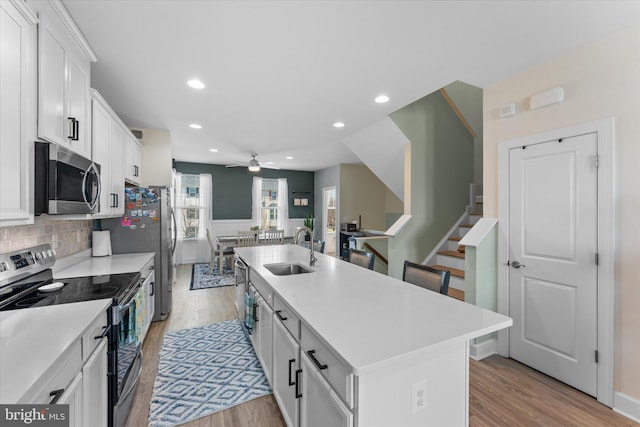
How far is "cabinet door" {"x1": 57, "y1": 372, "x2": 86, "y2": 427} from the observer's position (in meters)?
1.07

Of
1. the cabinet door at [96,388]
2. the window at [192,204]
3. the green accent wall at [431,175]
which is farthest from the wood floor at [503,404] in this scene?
the window at [192,204]

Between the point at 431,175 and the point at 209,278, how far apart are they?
448cm

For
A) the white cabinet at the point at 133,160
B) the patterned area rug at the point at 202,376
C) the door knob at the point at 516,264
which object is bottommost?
the patterned area rug at the point at 202,376

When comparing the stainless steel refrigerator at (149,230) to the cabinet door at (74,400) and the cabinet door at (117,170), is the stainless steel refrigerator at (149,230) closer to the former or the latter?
Result: the cabinet door at (117,170)

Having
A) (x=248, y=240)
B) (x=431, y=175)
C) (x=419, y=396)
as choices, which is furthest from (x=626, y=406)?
(x=248, y=240)

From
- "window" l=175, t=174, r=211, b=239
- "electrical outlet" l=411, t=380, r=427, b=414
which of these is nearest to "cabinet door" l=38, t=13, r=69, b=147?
"electrical outlet" l=411, t=380, r=427, b=414

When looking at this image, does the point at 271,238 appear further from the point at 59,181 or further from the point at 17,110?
the point at 17,110

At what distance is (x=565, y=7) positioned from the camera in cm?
163

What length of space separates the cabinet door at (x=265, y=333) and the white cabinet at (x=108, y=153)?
163 centimetres

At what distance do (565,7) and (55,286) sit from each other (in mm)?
3596

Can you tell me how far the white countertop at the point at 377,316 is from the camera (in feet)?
3.27

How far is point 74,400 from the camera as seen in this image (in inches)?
45.1

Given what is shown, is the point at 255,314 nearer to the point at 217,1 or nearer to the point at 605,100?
the point at 217,1
